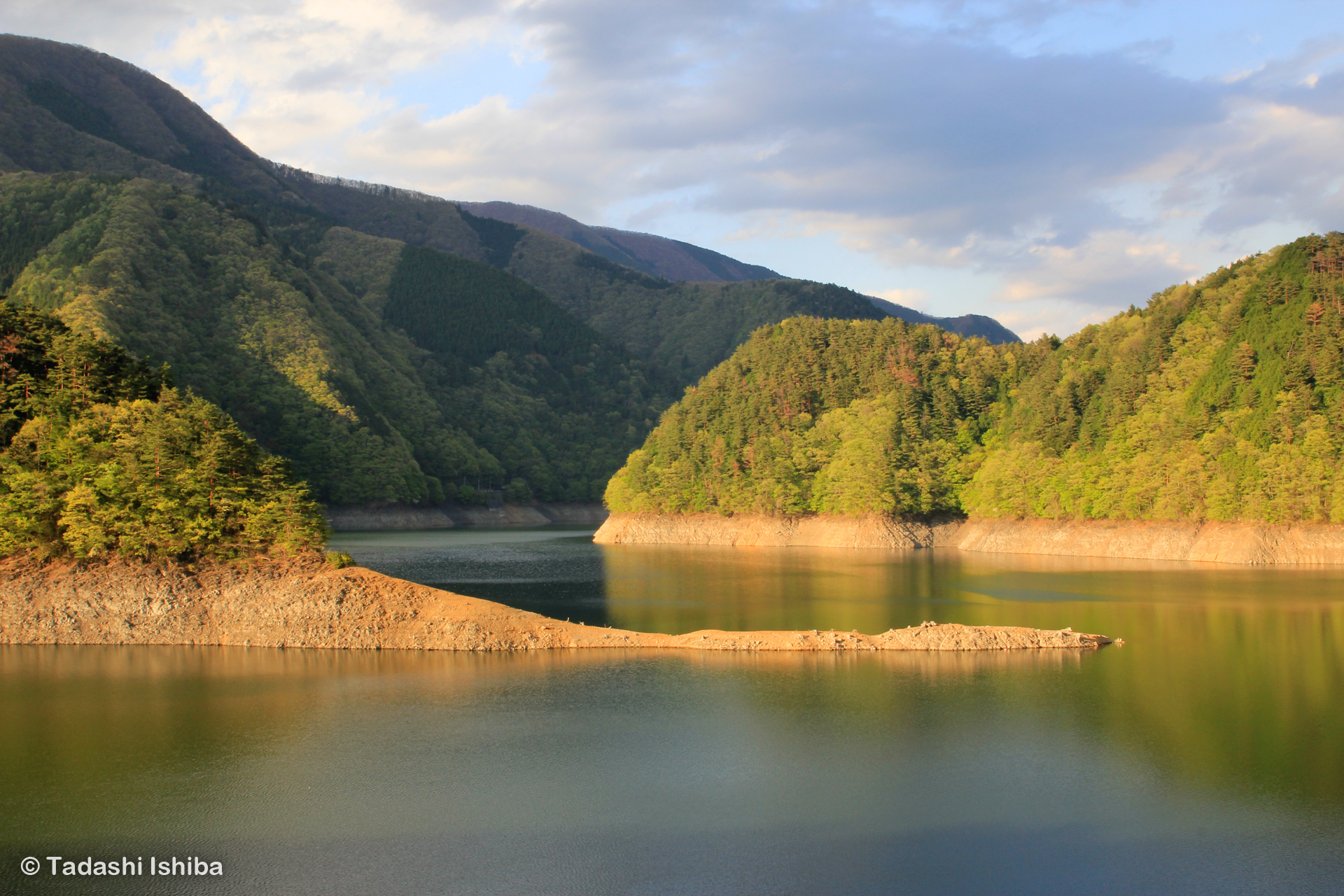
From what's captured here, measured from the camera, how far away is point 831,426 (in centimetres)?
12294

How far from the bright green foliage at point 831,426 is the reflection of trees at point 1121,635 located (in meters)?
31.2

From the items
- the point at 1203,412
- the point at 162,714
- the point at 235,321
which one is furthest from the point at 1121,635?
the point at 235,321

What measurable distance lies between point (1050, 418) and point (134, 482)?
8738 centimetres

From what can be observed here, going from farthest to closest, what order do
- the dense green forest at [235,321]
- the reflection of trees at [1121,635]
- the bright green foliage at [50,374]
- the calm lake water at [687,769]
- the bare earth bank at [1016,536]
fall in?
the dense green forest at [235,321], the bare earth bank at [1016,536], the bright green foliage at [50,374], the reflection of trees at [1121,635], the calm lake water at [687,769]

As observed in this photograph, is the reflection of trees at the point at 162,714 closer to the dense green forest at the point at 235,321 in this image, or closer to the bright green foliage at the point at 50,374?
the bright green foliage at the point at 50,374

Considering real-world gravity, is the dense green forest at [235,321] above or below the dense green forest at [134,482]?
above

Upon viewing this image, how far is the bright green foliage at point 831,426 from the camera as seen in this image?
110 metres

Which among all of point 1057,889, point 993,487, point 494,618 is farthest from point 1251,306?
point 1057,889

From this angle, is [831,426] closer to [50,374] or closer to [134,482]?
[50,374]

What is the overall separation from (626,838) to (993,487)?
87.9 m

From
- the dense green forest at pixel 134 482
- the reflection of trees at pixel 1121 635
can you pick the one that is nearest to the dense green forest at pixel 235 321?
the reflection of trees at pixel 1121 635

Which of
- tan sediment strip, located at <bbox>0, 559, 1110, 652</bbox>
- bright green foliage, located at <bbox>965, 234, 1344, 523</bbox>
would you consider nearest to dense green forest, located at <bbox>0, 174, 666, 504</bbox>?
bright green foliage, located at <bbox>965, 234, 1344, 523</bbox>

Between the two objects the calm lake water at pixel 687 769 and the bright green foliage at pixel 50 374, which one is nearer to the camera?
the calm lake water at pixel 687 769

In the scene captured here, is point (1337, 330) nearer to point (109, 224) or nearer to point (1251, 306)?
point (1251, 306)
